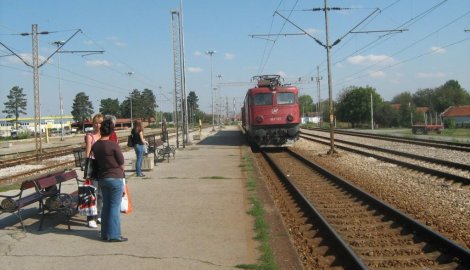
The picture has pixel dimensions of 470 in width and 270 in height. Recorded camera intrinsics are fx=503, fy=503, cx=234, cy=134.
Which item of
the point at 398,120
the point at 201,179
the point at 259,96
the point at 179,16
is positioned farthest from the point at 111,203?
the point at 398,120

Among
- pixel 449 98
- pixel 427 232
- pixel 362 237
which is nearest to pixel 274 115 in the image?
pixel 362 237

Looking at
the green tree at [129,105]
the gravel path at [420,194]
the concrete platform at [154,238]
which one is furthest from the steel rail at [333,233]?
the green tree at [129,105]

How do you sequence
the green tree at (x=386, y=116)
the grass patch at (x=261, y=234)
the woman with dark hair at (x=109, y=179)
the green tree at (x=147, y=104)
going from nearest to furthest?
the grass patch at (x=261, y=234), the woman with dark hair at (x=109, y=179), the green tree at (x=386, y=116), the green tree at (x=147, y=104)

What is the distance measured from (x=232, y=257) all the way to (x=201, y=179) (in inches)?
304

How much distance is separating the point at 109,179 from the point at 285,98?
19.8 m

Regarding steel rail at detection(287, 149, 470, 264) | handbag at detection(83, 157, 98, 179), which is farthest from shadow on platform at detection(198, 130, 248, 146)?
handbag at detection(83, 157, 98, 179)

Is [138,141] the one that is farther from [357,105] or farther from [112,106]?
[112,106]

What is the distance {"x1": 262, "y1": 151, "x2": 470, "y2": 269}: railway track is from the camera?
239 inches

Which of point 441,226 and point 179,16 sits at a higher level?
point 179,16

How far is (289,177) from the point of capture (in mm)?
14875

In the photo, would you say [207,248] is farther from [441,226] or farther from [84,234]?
[441,226]

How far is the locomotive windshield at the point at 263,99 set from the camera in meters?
25.6

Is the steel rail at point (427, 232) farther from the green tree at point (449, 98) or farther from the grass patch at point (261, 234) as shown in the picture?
the green tree at point (449, 98)

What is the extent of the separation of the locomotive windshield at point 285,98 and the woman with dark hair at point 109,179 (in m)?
19.4
